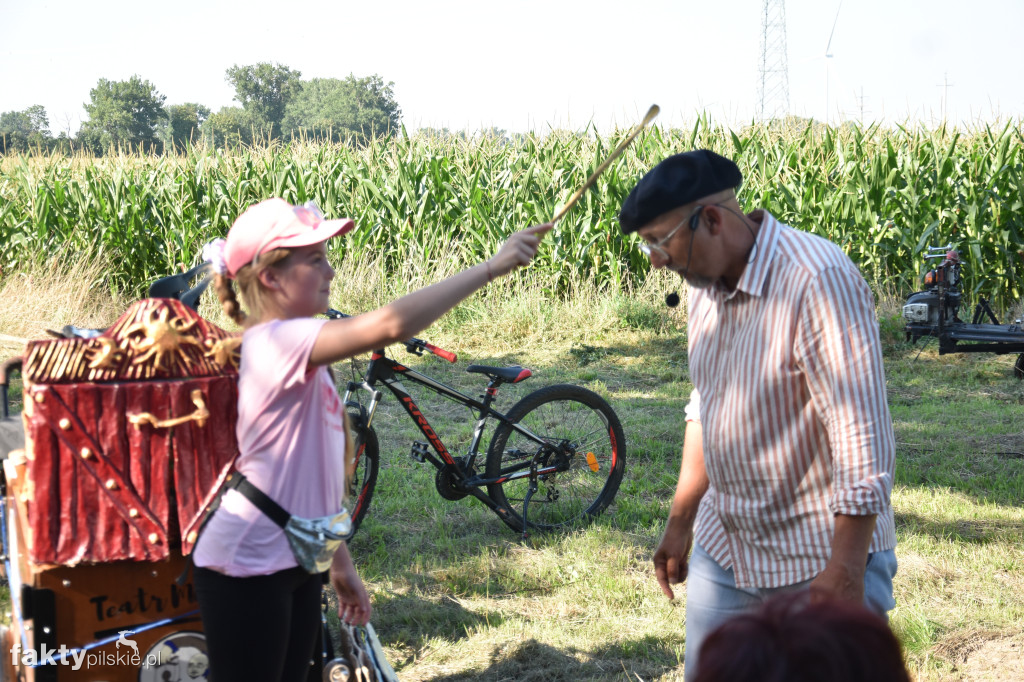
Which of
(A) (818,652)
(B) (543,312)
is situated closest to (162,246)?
(B) (543,312)

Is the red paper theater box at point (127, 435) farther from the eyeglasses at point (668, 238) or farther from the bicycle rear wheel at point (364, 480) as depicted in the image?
the bicycle rear wheel at point (364, 480)

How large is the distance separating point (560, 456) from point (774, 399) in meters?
3.19

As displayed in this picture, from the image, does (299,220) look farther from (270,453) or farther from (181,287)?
(181,287)

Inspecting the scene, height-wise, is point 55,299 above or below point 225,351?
below

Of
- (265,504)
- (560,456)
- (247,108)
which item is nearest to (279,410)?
(265,504)

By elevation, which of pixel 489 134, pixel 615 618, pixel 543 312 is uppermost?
pixel 489 134

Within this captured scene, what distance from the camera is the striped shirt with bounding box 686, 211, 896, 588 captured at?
1.74m

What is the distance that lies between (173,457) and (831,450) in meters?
1.55

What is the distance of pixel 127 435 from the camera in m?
1.99

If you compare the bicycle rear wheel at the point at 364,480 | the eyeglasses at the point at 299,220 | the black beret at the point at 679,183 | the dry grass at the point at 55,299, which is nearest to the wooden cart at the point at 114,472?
the eyeglasses at the point at 299,220

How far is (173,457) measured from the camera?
2.03m

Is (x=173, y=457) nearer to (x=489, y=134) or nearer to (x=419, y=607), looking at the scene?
(x=419, y=607)

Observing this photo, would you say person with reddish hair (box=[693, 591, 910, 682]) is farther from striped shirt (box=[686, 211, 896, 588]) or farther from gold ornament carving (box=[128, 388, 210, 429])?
gold ornament carving (box=[128, 388, 210, 429])

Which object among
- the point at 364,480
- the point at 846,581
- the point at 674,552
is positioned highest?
the point at 846,581
